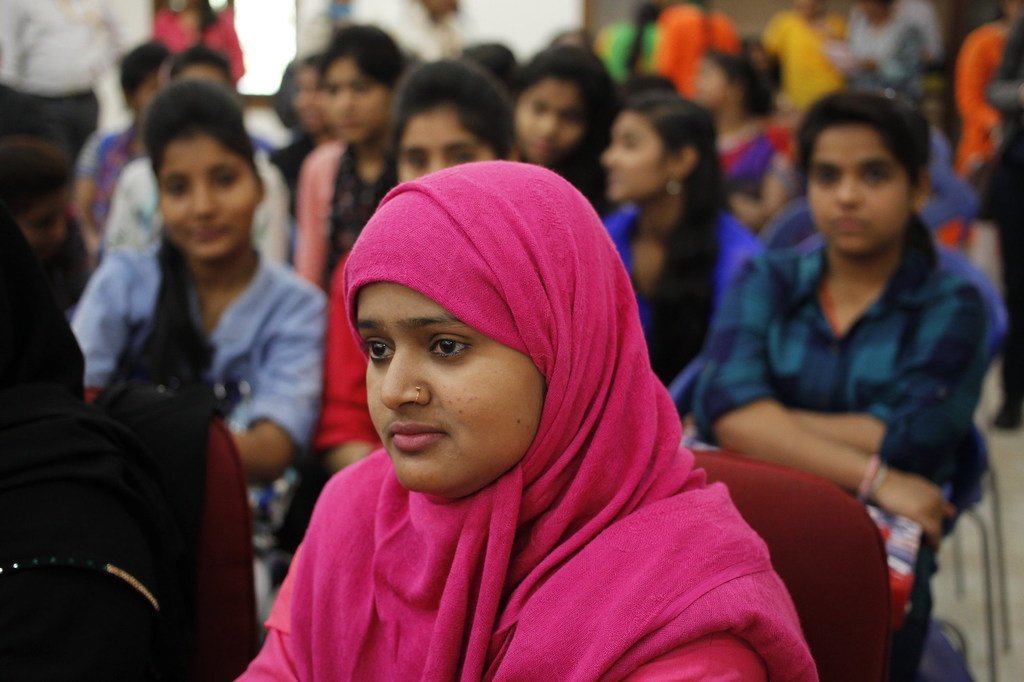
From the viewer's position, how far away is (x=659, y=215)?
2.96 m

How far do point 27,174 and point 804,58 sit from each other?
16.2 feet

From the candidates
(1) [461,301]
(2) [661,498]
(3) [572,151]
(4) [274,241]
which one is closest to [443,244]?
(1) [461,301]

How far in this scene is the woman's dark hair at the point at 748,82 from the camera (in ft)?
16.4

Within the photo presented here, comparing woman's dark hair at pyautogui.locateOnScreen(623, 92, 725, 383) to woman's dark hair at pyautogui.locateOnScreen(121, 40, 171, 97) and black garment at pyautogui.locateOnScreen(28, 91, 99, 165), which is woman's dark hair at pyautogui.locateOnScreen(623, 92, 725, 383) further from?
black garment at pyautogui.locateOnScreen(28, 91, 99, 165)

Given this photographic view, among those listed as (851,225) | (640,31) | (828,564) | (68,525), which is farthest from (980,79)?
(68,525)

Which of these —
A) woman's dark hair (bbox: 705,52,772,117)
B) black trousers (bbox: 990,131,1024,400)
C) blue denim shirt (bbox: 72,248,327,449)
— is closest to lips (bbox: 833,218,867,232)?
blue denim shirt (bbox: 72,248,327,449)

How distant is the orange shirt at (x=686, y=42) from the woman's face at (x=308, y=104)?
6.61 ft

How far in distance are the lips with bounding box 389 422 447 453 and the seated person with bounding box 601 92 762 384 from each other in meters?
1.64

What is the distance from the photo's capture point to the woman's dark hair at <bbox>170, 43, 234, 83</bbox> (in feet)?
13.7

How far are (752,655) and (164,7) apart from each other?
27.6 ft

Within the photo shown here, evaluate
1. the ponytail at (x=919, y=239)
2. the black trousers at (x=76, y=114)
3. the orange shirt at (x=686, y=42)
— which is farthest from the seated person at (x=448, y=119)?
the orange shirt at (x=686, y=42)

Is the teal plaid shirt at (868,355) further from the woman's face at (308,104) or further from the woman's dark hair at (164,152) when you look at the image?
the woman's face at (308,104)

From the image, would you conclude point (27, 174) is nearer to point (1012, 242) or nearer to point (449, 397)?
point (449, 397)

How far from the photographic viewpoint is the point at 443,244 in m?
1.01
